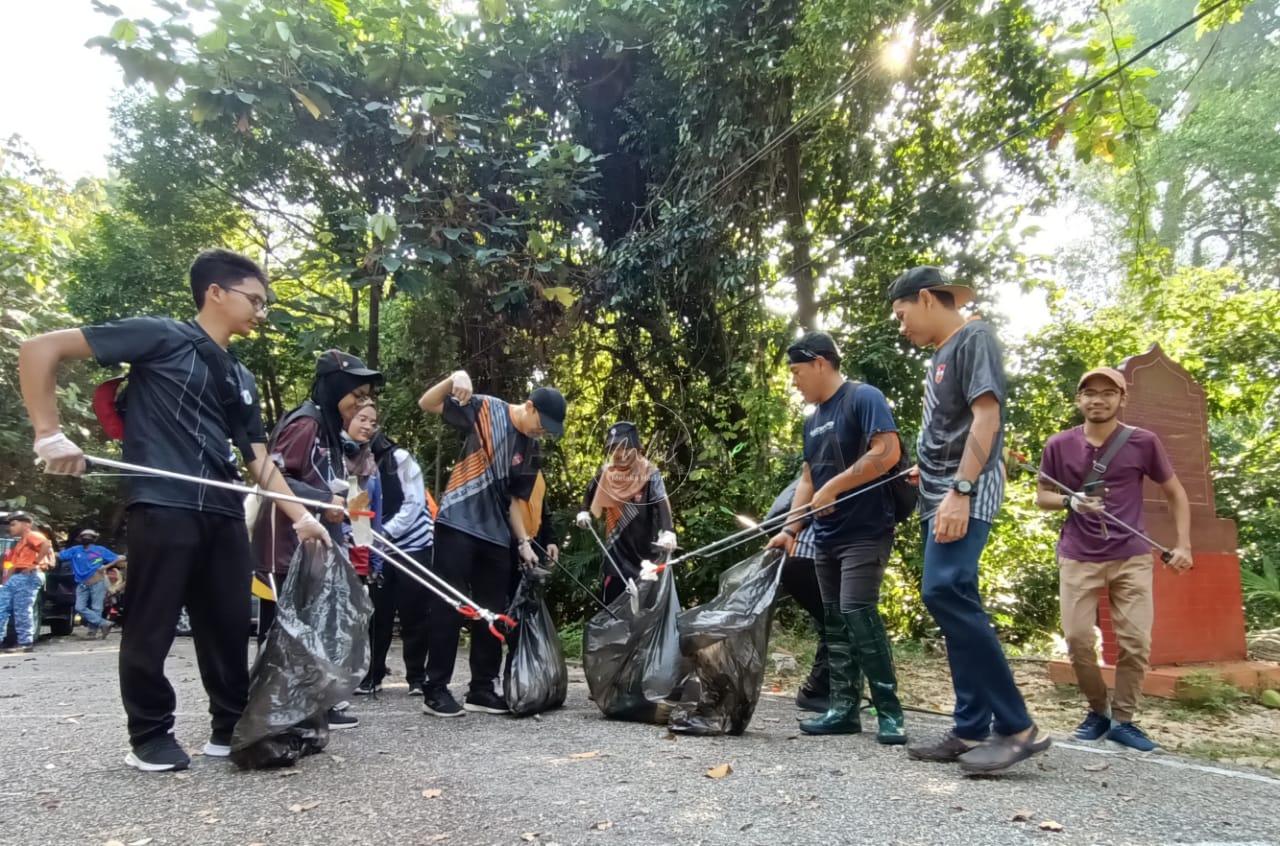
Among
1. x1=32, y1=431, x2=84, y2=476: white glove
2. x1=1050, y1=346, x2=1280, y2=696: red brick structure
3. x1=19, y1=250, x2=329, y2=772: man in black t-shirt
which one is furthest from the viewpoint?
x1=1050, y1=346, x2=1280, y2=696: red brick structure

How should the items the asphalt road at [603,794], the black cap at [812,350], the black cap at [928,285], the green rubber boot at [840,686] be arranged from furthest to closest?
the black cap at [812,350] < the green rubber boot at [840,686] < the black cap at [928,285] < the asphalt road at [603,794]

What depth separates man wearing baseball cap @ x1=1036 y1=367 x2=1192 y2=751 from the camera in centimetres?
378

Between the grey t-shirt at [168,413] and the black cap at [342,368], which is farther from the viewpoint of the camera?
the black cap at [342,368]

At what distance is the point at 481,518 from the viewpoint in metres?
4.17

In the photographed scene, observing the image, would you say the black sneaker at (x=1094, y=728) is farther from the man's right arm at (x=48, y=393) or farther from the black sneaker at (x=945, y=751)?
the man's right arm at (x=48, y=393)

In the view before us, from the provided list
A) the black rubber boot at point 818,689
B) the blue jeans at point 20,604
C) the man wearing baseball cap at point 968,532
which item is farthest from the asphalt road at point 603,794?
the blue jeans at point 20,604

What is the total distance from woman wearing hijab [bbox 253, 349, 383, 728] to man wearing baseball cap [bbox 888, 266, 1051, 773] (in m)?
2.59

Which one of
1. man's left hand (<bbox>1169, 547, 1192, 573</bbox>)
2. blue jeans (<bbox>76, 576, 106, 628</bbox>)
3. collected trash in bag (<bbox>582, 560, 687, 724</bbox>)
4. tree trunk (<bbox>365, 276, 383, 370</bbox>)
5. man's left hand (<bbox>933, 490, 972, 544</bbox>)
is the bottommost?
blue jeans (<bbox>76, 576, 106, 628</bbox>)

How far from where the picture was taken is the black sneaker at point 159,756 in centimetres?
284

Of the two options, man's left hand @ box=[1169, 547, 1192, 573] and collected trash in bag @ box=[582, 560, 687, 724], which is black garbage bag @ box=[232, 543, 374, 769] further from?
man's left hand @ box=[1169, 547, 1192, 573]

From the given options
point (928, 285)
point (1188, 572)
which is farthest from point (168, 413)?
point (1188, 572)

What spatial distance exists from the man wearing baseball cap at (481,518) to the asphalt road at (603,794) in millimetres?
469

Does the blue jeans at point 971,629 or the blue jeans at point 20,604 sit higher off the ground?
the blue jeans at point 971,629

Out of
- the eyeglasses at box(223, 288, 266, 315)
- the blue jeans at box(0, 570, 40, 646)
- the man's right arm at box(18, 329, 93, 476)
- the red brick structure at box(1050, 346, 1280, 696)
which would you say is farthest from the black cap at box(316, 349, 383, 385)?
the blue jeans at box(0, 570, 40, 646)
